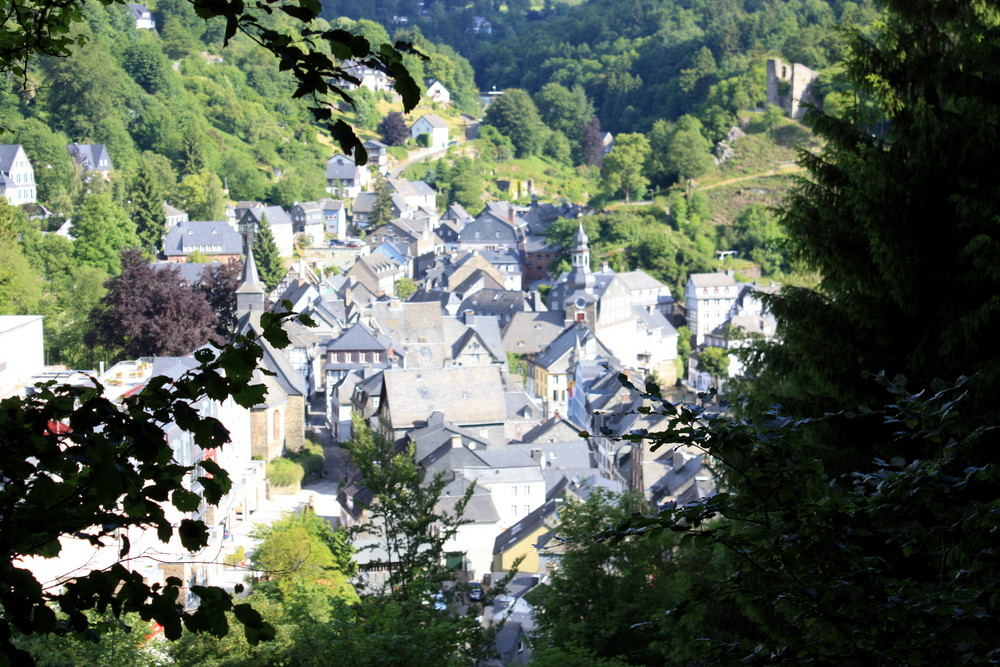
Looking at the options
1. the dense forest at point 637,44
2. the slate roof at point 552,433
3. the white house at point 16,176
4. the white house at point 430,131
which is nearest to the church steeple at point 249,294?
the slate roof at point 552,433

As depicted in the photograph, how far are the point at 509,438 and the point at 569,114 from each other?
81812mm

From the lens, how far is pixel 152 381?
3.03 meters

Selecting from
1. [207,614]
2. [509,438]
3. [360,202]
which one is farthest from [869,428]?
[360,202]

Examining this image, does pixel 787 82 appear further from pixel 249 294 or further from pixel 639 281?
pixel 249 294

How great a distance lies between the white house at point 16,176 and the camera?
5969cm

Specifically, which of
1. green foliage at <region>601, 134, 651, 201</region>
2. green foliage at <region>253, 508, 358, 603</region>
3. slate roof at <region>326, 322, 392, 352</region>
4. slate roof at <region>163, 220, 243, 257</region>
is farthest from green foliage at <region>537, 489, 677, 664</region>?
green foliage at <region>601, 134, 651, 201</region>

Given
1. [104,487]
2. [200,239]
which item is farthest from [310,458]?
[104,487]

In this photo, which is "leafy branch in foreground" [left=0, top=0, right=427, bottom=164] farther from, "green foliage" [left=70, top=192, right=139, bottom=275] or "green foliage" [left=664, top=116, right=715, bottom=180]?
"green foliage" [left=664, top=116, right=715, bottom=180]

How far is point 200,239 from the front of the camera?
62.4 meters

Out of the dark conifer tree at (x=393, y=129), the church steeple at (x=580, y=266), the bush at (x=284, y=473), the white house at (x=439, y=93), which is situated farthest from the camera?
the white house at (x=439, y=93)

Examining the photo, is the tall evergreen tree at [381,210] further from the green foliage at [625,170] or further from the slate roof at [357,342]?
the slate roof at [357,342]

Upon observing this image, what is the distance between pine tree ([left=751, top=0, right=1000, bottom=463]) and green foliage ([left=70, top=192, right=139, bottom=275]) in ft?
161

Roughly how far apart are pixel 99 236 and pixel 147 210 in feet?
33.4

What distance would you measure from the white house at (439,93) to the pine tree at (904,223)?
11255cm
